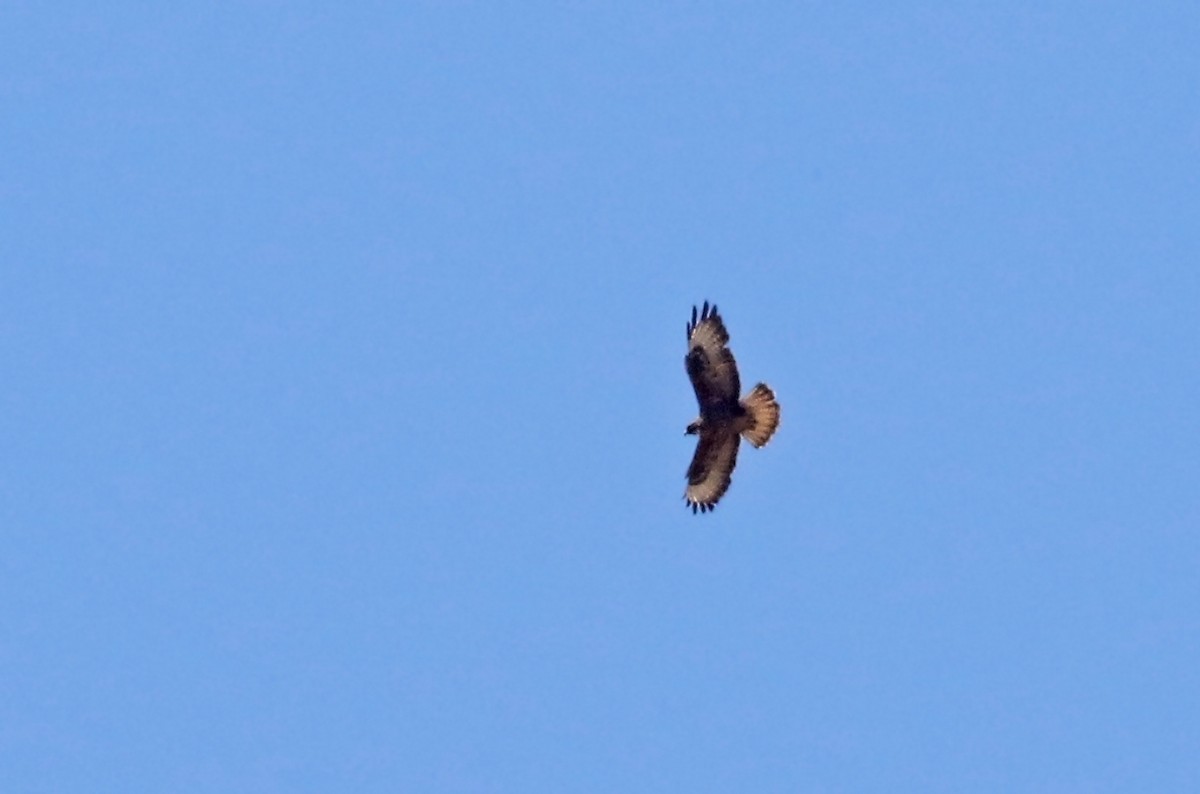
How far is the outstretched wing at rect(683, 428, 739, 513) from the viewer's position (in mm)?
35719

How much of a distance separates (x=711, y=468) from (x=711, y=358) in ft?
6.69

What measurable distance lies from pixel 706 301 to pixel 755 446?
2.16 m

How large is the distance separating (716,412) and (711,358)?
791mm

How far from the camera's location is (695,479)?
119 ft

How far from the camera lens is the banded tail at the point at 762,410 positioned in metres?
35.2

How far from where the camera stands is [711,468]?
36219 mm

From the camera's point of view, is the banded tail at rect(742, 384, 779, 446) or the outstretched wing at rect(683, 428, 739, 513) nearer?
the banded tail at rect(742, 384, 779, 446)

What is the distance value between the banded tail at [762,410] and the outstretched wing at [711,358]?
37cm

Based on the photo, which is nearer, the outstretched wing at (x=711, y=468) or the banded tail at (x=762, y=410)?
the banded tail at (x=762, y=410)

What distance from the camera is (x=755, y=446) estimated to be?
3556cm

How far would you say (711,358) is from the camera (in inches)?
1371

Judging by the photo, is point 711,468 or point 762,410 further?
point 711,468

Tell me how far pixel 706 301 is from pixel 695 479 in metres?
2.79

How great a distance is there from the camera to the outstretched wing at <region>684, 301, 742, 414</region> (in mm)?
34750
